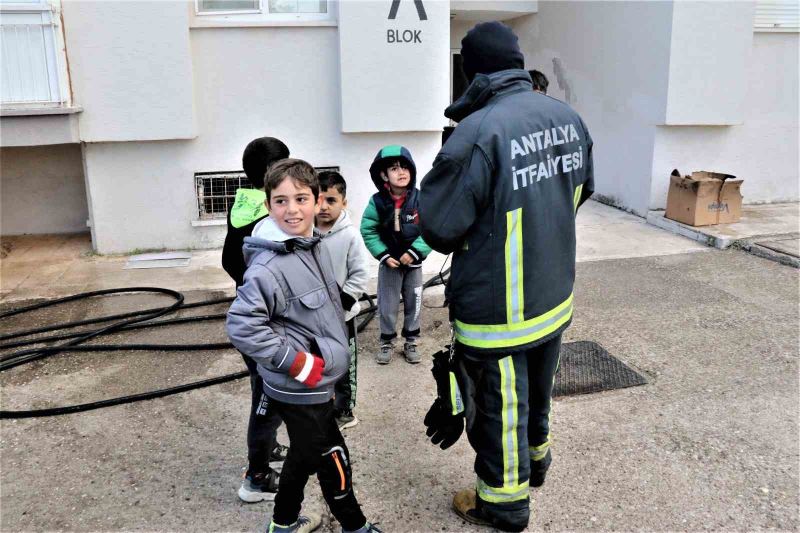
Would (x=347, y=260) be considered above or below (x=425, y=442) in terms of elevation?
above

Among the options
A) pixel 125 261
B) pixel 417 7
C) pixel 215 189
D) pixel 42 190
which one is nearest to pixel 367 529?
pixel 125 261

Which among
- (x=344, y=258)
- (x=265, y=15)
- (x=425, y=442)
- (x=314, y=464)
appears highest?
(x=265, y=15)

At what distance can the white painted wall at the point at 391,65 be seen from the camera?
7.10m

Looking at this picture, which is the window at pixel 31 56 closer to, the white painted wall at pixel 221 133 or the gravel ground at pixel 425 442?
the white painted wall at pixel 221 133

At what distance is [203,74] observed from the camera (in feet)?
23.3

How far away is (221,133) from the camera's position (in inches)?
287

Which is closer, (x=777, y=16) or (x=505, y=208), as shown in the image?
(x=505, y=208)

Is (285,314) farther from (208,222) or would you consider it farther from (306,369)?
(208,222)

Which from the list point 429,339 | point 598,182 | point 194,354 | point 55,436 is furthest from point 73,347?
point 598,182

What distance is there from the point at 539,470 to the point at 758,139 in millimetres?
7504

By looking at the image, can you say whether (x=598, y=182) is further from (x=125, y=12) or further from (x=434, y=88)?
(x=125, y=12)

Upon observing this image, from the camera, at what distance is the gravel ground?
9.78ft

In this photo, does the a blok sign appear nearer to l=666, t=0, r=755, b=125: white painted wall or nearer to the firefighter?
l=666, t=0, r=755, b=125: white painted wall

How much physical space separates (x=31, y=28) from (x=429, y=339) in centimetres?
505
